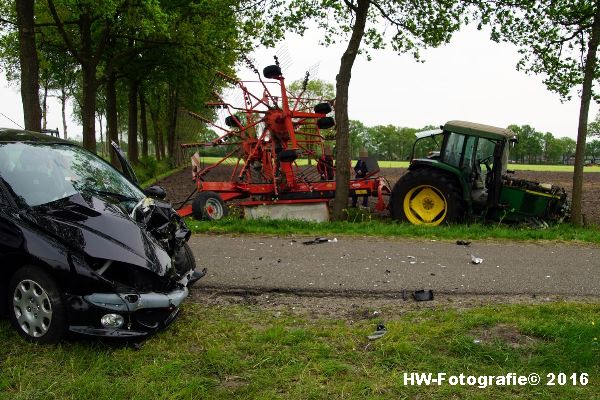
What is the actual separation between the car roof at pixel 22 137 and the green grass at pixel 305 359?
1846 millimetres

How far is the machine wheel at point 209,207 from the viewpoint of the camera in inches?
473

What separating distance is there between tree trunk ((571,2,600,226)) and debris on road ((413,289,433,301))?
288 inches

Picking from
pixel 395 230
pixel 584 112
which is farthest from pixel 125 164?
pixel 584 112

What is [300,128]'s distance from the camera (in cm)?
1443

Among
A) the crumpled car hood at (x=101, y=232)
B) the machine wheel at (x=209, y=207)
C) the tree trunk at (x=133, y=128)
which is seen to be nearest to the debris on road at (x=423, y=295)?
the crumpled car hood at (x=101, y=232)

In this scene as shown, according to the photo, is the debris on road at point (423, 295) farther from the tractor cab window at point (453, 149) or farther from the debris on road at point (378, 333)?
the tractor cab window at point (453, 149)

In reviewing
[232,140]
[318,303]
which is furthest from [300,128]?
[318,303]

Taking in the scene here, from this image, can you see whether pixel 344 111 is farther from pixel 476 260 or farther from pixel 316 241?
pixel 476 260

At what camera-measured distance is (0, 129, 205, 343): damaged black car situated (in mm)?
4016

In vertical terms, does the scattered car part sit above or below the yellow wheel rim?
below

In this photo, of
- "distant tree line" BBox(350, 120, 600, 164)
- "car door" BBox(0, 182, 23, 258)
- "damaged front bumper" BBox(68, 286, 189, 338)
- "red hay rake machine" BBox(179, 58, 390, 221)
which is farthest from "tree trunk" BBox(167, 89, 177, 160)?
"distant tree line" BBox(350, 120, 600, 164)

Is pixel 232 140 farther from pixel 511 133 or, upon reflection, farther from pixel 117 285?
pixel 117 285

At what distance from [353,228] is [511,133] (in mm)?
4395

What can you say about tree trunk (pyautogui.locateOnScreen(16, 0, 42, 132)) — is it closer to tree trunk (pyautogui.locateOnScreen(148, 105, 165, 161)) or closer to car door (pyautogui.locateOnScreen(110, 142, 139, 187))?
car door (pyautogui.locateOnScreen(110, 142, 139, 187))
